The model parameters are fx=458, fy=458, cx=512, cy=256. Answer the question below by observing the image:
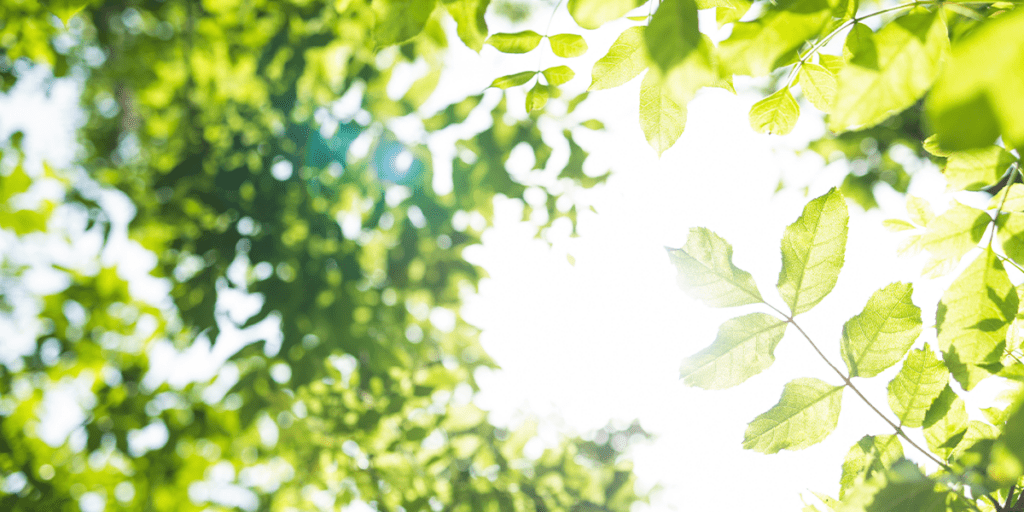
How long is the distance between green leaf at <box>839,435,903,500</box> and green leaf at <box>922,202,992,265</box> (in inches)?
12.4

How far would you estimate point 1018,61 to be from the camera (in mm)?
251

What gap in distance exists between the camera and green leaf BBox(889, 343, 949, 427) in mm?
672

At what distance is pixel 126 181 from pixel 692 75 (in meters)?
4.04

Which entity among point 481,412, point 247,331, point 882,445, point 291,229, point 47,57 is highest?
point 882,445

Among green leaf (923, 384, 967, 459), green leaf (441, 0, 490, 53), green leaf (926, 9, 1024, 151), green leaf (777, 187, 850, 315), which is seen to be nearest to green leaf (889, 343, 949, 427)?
green leaf (923, 384, 967, 459)

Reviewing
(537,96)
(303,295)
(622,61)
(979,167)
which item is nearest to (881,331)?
(979,167)

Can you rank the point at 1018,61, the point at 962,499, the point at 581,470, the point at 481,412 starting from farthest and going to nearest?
the point at 581,470 < the point at 481,412 < the point at 962,499 < the point at 1018,61

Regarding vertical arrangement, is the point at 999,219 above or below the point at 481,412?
above

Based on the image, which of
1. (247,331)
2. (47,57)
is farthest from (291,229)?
(47,57)

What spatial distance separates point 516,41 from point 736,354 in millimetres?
705

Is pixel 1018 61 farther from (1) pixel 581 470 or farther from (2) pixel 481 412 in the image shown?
(1) pixel 581 470

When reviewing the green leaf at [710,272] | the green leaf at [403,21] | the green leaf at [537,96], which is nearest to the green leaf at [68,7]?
the green leaf at [403,21]

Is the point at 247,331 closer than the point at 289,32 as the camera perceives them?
Yes

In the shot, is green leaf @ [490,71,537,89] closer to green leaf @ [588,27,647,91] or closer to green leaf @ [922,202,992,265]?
green leaf @ [588,27,647,91]
